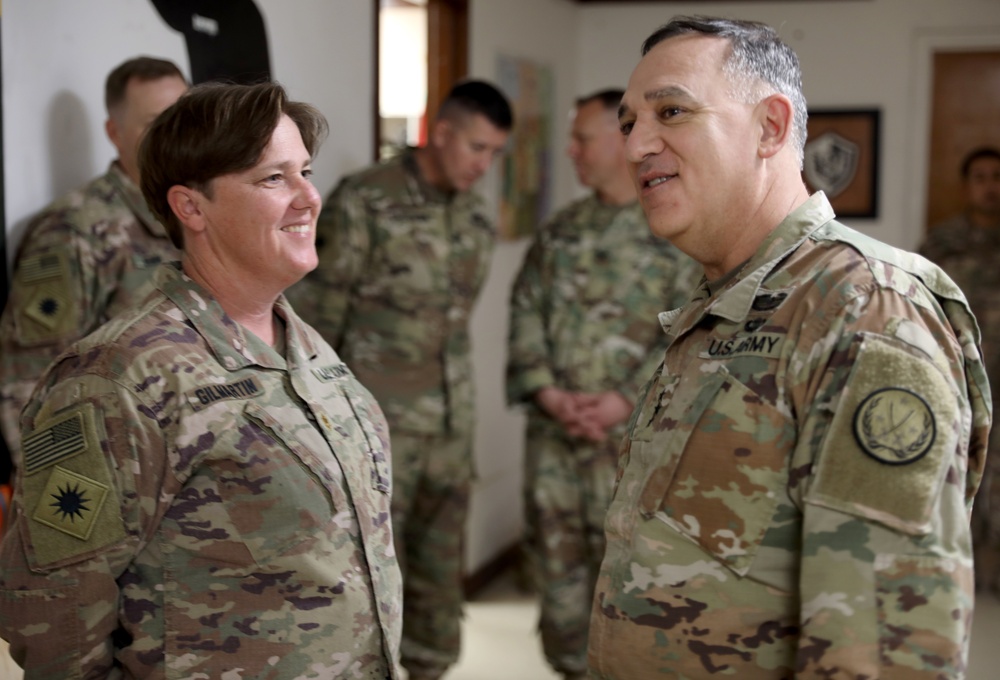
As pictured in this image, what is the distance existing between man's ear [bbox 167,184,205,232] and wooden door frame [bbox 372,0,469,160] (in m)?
2.57

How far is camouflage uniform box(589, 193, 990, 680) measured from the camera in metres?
1.08

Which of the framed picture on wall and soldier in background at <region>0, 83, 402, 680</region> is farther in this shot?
the framed picture on wall

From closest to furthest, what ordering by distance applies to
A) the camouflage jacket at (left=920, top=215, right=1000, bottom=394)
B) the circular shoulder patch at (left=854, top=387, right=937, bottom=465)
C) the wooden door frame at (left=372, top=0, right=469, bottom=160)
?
the circular shoulder patch at (left=854, top=387, right=937, bottom=465)
the wooden door frame at (left=372, top=0, right=469, bottom=160)
the camouflage jacket at (left=920, top=215, right=1000, bottom=394)

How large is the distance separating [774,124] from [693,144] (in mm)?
113

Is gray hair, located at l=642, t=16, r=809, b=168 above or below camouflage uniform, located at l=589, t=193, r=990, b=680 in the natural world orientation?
above

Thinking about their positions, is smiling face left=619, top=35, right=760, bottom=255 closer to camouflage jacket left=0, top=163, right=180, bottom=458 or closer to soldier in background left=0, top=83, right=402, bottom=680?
soldier in background left=0, top=83, right=402, bottom=680

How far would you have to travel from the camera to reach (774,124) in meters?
1.35

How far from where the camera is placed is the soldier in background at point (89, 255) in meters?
2.15

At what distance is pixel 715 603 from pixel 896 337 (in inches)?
15.4

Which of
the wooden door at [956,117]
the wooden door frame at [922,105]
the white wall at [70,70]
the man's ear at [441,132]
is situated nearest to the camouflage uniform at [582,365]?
the man's ear at [441,132]

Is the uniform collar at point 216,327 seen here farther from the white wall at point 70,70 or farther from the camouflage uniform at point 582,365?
the camouflage uniform at point 582,365

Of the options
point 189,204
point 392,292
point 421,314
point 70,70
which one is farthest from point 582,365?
point 189,204

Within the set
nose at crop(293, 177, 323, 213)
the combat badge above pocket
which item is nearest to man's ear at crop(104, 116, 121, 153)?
the combat badge above pocket

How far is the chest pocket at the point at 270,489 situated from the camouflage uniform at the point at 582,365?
5.85 feet
